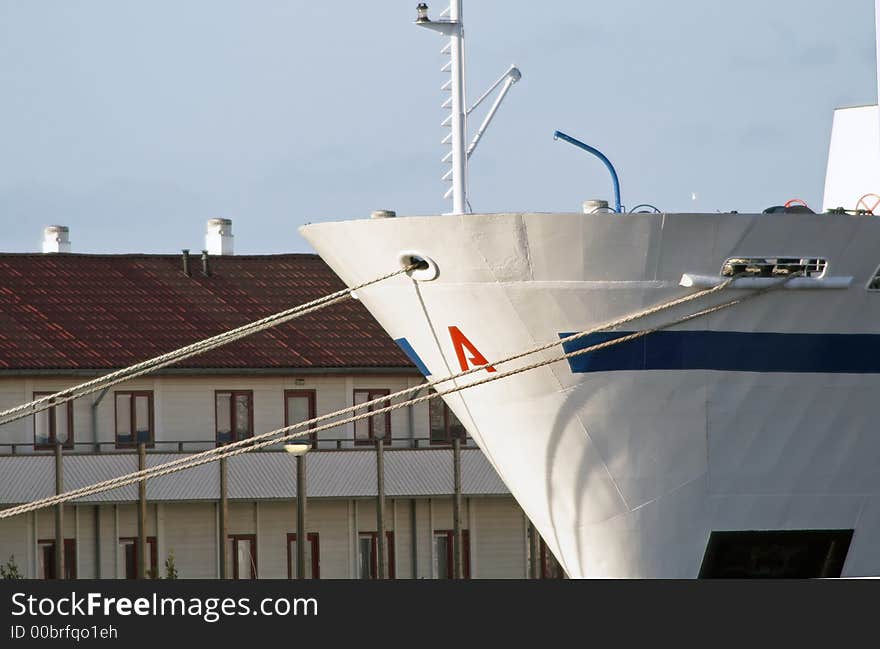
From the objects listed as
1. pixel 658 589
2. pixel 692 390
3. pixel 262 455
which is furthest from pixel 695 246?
pixel 262 455

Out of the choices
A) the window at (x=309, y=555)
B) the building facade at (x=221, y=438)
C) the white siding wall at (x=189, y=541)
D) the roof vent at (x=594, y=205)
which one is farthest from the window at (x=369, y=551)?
the roof vent at (x=594, y=205)

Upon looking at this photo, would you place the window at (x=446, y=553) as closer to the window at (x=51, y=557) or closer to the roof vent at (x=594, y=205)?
the window at (x=51, y=557)

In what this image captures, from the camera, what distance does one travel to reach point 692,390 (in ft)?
64.7

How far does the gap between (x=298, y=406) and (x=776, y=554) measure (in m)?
24.5

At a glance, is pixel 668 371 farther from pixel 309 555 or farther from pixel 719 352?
pixel 309 555

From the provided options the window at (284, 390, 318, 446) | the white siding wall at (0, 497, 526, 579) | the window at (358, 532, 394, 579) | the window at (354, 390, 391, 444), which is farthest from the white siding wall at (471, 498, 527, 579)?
the window at (284, 390, 318, 446)

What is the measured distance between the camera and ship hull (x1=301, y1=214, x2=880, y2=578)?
63.7ft

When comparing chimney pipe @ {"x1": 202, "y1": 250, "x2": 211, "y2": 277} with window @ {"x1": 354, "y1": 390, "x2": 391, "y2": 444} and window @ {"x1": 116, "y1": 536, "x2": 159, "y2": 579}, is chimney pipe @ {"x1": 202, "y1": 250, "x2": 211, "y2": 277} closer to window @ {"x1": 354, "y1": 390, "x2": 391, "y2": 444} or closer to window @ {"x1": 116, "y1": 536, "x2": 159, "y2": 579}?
window @ {"x1": 354, "y1": 390, "x2": 391, "y2": 444}

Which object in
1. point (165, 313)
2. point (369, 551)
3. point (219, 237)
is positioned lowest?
point (369, 551)

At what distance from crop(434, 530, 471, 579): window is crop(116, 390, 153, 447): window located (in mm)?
6466

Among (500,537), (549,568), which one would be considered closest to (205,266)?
(500,537)

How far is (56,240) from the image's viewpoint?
48.4m

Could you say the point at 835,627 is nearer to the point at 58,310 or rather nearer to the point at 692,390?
the point at 692,390

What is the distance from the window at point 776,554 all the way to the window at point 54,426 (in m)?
23.4
